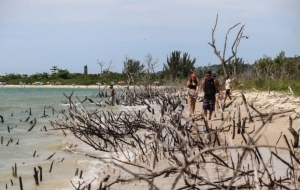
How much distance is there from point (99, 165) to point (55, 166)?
2.91ft

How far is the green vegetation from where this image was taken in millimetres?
25391

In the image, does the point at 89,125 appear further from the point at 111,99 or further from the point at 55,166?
the point at 111,99

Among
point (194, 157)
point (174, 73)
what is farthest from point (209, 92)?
point (174, 73)

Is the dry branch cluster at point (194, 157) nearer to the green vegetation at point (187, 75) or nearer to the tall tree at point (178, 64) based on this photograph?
the green vegetation at point (187, 75)

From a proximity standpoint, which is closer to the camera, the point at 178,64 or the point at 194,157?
the point at 194,157

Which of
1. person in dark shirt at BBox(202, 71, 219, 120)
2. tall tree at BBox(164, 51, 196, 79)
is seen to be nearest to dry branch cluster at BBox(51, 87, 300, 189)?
person in dark shirt at BBox(202, 71, 219, 120)

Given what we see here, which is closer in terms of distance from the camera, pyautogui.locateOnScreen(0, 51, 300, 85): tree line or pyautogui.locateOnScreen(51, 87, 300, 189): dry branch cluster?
pyautogui.locateOnScreen(51, 87, 300, 189): dry branch cluster

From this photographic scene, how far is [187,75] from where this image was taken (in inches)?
2028

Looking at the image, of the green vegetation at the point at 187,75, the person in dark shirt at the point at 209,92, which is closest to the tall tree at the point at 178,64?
the green vegetation at the point at 187,75

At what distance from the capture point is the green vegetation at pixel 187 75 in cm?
2539

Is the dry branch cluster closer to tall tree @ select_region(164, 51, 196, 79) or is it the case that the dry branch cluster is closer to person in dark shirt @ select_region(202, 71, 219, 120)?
person in dark shirt @ select_region(202, 71, 219, 120)

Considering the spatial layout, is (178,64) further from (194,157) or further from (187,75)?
(194,157)

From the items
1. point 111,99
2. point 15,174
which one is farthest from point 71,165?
point 111,99

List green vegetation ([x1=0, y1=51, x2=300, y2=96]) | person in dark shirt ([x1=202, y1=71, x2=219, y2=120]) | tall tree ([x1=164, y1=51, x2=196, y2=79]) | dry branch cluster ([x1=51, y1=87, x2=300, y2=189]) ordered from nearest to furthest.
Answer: dry branch cluster ([x1=51, y1=87, x2=300, y2=189]) → person in dark shirt ([x1=202, y1=71, x2=219, y2=120]) → green vegetation ([x1=0, y1=51, x2=300, y2=96]) → tall tree ([x1=164, y1=51, x2=196, y2=79])
